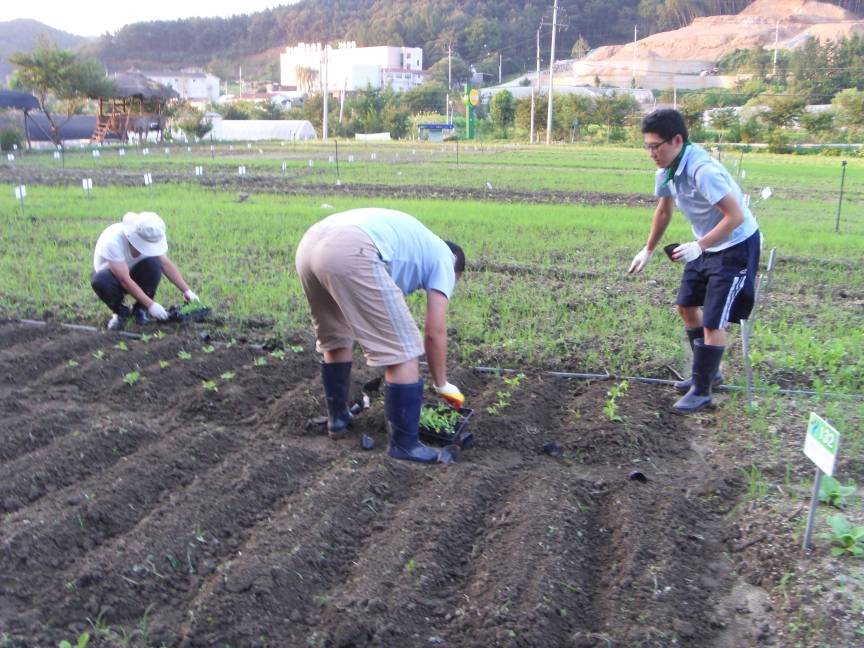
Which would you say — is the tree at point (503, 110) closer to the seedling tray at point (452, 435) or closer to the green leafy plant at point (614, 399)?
the green leafy plant at point (614, 399)

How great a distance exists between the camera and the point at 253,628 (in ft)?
7.99

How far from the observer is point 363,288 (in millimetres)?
3393

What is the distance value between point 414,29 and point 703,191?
131375 mm

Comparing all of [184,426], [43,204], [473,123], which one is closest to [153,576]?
[184,426]

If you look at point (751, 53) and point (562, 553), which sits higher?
point (751, 53)

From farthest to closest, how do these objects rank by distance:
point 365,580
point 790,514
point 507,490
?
point 507,490
point 790,514
point 365,580

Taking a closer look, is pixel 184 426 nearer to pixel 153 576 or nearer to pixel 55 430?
pixel 55 430

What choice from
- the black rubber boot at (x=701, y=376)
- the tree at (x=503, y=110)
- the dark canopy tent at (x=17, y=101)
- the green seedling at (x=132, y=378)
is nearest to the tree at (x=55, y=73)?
the dark canopy tent at (x=17, y=101)

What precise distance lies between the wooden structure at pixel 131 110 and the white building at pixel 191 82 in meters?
46.0

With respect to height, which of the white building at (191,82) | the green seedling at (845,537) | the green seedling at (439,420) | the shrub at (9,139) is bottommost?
the green seedling at (845,537)

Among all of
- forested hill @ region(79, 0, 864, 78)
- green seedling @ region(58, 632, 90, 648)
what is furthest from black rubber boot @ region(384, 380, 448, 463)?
forested hill @ region(79, 0, 864, 78)

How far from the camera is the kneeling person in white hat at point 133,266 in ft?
17.8

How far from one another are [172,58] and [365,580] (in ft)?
485

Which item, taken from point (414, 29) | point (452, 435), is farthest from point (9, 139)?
point (414, 29)
